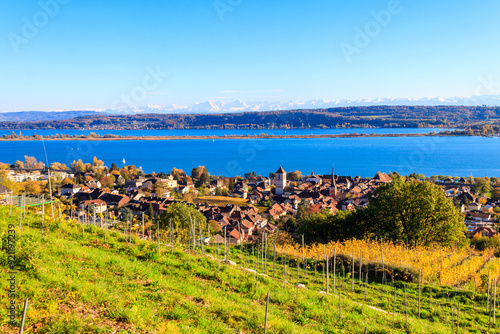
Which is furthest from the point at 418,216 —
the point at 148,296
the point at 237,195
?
the point at 237,195

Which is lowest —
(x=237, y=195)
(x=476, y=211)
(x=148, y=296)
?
(x=237, y=195)

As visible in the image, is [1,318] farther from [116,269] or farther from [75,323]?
[116,269]

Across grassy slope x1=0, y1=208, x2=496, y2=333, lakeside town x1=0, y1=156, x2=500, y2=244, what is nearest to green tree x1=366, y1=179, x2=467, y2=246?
grassy slope x1=0, y1=208, x2=496, y2=333

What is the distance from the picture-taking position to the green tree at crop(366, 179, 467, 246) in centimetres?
1465

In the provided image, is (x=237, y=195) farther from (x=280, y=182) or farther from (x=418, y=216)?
(x=418, y=216)

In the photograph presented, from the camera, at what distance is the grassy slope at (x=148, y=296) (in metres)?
4.55

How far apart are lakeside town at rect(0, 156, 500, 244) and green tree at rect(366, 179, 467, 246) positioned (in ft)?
44.3

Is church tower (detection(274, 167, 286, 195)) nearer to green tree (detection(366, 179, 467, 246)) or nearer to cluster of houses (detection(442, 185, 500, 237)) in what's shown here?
cluster of houses (detection(442, 185, 500, 237))

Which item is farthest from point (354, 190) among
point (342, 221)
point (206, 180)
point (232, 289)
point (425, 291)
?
point (232, 289)

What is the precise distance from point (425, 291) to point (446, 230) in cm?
613

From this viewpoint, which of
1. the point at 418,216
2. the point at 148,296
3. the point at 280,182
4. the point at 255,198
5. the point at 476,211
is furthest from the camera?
the point at 280,182

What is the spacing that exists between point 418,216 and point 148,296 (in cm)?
1268

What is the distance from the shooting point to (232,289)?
262 inches

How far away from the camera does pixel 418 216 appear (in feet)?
48.9
